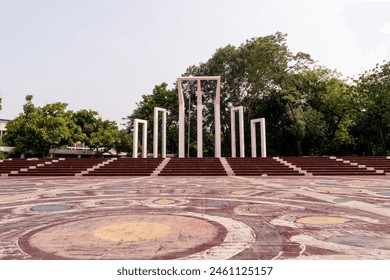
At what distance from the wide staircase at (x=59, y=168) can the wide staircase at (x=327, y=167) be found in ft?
59.4

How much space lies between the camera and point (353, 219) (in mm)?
5570

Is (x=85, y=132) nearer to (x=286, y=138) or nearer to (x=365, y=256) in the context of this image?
(x=286, y=138)

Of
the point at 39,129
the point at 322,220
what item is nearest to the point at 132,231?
the point at 322,220

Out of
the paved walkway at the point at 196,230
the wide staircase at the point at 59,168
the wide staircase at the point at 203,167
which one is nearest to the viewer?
the paved walkway at the point at 196,230

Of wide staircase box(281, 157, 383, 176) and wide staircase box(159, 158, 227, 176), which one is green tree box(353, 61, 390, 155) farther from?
wide staircase box(159, 158, 227, 176)

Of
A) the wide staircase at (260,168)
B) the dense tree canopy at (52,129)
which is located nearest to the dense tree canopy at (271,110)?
the dense tree canopy at (52,129)

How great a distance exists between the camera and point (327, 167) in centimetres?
2138

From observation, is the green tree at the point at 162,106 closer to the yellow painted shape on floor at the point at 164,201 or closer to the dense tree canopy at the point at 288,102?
the dense tree canopy at the point at 288,102

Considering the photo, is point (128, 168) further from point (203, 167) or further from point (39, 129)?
point (39, 129)

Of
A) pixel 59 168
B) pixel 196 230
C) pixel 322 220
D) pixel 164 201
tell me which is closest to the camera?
pixel 196 230

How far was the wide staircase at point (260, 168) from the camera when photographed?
2019 cm

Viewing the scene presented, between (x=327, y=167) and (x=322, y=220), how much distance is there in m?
17.8

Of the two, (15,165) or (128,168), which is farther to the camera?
(15,165)

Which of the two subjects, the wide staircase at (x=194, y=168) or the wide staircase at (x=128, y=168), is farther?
the wide staircase at (x=128, y=168)
